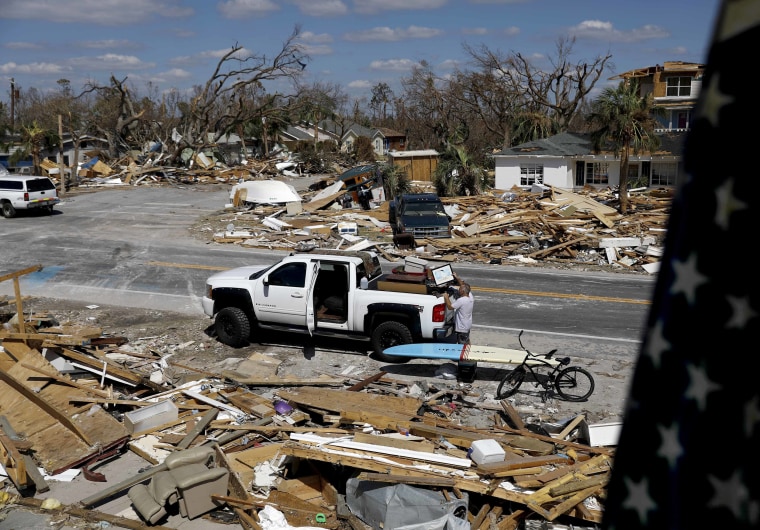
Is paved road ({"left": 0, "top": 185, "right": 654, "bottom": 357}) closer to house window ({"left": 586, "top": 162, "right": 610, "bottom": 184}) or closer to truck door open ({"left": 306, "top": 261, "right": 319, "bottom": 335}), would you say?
truck door open ({"left": 306, "top": 261, "right": 319, "bottom": 335})

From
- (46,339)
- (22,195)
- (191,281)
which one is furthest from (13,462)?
(22,195)

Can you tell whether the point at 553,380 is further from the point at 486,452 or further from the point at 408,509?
the point at 408,509

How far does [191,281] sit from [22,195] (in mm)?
16529

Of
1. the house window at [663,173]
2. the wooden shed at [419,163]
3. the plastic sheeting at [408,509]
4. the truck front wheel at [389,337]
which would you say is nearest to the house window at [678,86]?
the house window at [663,173]

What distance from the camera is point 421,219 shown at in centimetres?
2808

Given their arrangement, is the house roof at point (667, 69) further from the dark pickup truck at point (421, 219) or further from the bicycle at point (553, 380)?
the bicycle at point (553, 380)

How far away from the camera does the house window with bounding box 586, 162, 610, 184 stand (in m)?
43.4

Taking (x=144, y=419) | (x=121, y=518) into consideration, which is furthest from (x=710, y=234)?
(x=144, y=419)

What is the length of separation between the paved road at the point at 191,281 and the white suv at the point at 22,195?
0.61 m

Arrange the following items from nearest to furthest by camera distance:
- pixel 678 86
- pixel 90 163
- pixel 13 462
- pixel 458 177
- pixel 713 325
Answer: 1. pixel 713 325
2. pixel 13 462
3. pixel 458 177
4. pixel 678 86
5. pixel 90 163

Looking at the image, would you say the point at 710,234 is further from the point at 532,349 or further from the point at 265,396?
the point at 532,349

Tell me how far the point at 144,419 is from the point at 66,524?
2566 mm

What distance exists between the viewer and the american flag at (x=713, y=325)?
3.50 ft

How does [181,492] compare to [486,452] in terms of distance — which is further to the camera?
[486,452]
